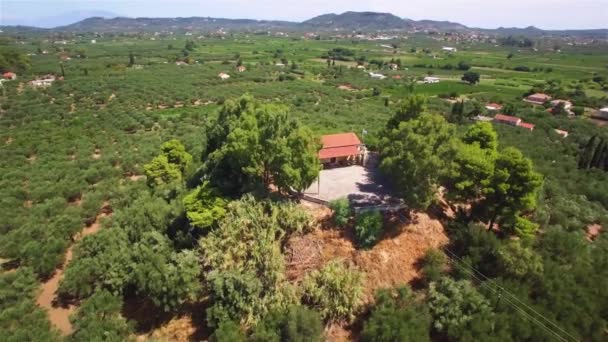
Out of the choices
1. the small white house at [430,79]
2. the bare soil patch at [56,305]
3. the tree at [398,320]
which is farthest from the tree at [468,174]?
the small white house at [430,79]

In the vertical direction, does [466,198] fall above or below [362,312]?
above

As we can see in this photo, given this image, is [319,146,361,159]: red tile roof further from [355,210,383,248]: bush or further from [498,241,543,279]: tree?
[498,241,543,279]: tree

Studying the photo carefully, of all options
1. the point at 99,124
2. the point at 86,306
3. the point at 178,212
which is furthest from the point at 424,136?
the point at 99,124

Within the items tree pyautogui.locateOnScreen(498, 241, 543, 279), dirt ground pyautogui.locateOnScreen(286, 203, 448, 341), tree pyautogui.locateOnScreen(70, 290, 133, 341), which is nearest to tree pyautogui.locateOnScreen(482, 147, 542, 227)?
tree pyautogui.locateOnScreen(498, 241, 543, 279)

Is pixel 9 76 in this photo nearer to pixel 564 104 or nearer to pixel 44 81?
pixel 44 81

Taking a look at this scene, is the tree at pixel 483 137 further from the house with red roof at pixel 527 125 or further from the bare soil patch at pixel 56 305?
the house with red roof at pixel 527 125

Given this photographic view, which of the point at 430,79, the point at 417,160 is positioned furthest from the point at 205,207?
the point at 430,79

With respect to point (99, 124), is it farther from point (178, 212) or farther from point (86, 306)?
point (86, 306)
